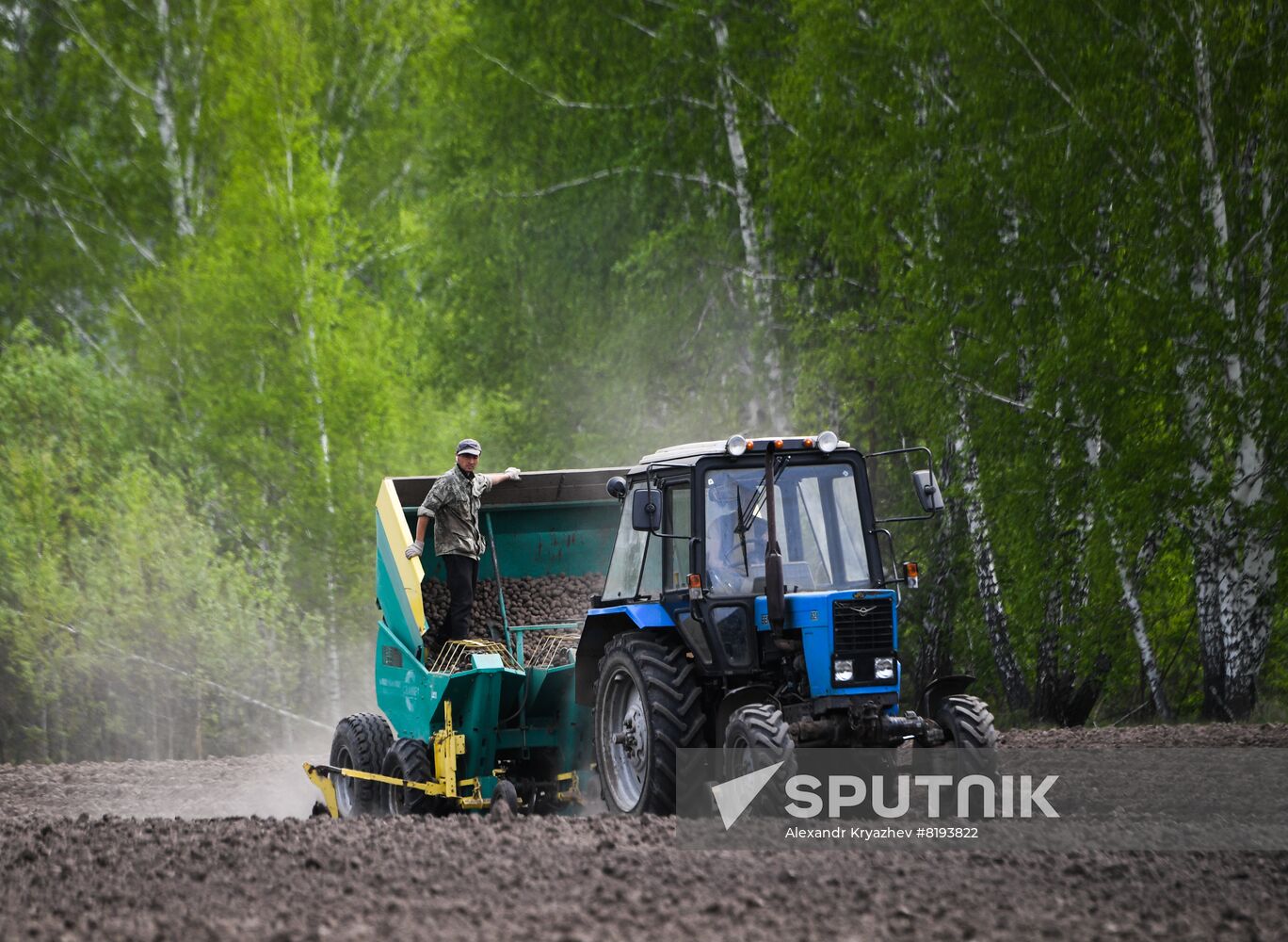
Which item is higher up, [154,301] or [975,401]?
[154,301]

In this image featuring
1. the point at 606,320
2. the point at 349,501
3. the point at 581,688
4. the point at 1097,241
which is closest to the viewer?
the point at 581,688

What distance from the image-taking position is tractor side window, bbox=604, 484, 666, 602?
9203 millimetres

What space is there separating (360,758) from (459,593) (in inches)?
55.2

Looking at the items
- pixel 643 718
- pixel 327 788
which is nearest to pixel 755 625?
pixel 643 718

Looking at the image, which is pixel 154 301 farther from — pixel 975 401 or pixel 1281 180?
pixel 1281 180

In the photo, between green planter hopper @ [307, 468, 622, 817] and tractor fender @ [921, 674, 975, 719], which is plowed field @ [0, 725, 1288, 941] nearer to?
green planter hopper @ [307, 468, 622, 817]

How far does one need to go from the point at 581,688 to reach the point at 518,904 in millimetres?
3314

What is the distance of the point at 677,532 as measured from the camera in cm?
903

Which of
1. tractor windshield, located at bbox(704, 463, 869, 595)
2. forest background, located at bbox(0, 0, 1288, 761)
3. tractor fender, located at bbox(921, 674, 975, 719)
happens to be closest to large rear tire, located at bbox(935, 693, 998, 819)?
tractor fender, located at bbox(921, 674, 975, 719)

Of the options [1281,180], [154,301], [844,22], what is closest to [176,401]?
[154,301]

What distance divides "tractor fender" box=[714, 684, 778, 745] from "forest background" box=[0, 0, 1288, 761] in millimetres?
6388

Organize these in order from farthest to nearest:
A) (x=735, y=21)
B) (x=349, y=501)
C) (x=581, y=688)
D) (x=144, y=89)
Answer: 1. (x=144, y=89)
2. (x=349, y=501)
3. (x=735, y=21)
4. (x=581, y=688)

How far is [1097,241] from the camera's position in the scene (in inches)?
577

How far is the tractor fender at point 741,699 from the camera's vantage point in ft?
27.2
